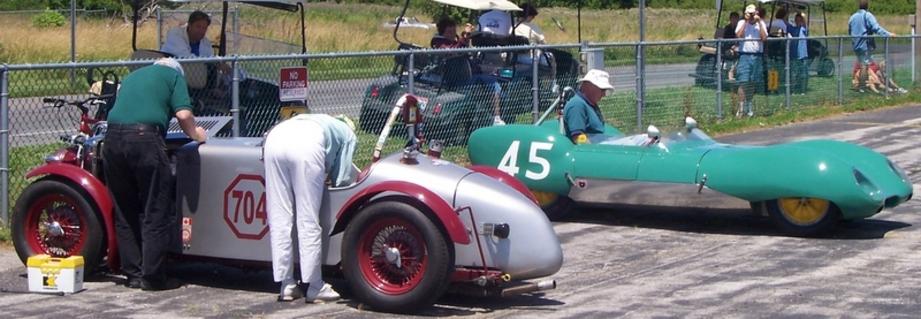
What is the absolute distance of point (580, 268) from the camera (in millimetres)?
9203

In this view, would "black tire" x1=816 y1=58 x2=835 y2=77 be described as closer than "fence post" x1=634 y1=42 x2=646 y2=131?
No

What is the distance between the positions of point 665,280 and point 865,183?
2252 millimetres

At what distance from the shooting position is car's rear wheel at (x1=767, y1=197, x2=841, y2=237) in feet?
33.5

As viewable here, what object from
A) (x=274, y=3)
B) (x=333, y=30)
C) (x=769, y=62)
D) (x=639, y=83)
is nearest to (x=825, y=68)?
(x=769, y=62)

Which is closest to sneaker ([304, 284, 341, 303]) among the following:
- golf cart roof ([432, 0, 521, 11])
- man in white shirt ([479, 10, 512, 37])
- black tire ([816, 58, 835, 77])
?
man in white shirt ([479, 10, 512, 37])

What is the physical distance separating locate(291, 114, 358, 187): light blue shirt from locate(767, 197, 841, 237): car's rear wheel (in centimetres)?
380

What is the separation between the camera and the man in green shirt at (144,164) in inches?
320

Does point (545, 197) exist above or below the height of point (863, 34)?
below

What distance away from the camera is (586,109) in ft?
36.4

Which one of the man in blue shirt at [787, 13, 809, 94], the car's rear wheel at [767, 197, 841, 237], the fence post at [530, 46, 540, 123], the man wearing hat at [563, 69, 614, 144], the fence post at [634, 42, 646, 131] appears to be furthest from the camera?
the man in blue shirt at [787, 13, 809, 94]

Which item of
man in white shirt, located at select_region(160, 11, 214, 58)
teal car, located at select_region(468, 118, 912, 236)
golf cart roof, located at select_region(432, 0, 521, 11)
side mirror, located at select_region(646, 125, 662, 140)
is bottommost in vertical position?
teal car, located at select_region(468, 118, 912, 236)

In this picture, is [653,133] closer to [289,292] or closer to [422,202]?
[422,202]

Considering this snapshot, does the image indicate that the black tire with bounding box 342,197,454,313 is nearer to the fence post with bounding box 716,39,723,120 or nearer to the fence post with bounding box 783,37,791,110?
the fence post with bounding box 716,39,723,120

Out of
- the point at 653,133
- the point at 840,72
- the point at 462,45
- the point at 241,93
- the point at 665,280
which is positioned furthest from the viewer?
the point at 840,72
